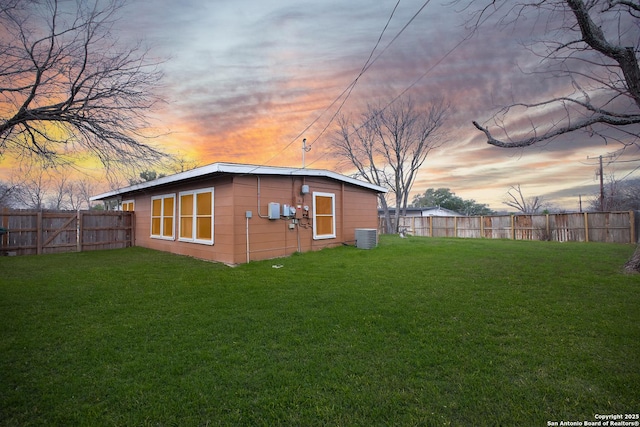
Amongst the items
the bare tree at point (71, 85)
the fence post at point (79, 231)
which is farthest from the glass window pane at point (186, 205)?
the fence post at point (79, 231)

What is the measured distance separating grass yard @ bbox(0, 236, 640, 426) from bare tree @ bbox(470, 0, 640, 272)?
9.07 ft

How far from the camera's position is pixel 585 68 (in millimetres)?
4883

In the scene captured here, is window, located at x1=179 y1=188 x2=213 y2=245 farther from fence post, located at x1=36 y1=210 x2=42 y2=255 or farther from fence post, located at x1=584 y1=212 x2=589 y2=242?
fence post, located at x1=584 y1=212 x2=589 y2=242

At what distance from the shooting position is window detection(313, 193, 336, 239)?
31.9ft

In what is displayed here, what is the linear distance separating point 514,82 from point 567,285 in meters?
3.75

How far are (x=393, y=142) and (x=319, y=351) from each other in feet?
69.8

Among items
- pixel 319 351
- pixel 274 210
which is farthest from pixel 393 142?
pixel 319 351

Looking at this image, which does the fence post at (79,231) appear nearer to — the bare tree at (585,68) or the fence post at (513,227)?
the bare tree at (585,68)

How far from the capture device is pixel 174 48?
5.92 meters

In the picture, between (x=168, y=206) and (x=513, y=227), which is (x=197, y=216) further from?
(x=513, y=227)

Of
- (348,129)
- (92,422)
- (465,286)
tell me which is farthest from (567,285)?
(348,129)

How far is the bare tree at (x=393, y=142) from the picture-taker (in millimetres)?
21266

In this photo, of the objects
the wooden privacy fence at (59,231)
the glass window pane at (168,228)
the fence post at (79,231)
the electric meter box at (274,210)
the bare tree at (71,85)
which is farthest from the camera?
the fence post at (79,231)

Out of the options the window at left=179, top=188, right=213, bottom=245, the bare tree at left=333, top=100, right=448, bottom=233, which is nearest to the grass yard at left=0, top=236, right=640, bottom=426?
the window at left=179, top=188, right=213, bottom=245
